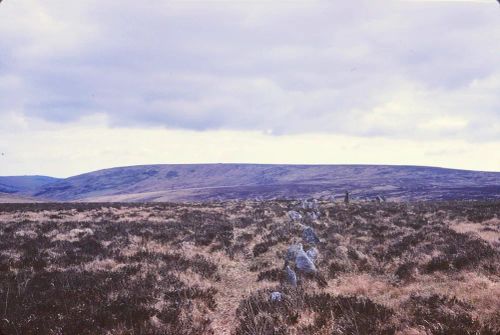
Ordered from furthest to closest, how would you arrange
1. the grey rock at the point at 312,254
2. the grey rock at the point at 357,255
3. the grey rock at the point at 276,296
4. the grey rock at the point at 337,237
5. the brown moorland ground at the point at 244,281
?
the grey rock at the point at 337,237, the grey rock at the point at 312,254, the grey rock at the point at 357,255, the grey rock at the point at 276,296, the brown moorland ground at the point at 244,281

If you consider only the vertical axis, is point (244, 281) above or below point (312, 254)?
below

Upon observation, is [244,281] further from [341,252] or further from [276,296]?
[341,252]

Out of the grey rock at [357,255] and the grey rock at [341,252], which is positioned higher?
the grey rock at [357,255]

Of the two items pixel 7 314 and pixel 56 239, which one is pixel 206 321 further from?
pixel 56 239

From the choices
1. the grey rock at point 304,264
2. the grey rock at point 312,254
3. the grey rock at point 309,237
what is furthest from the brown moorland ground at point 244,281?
the grey rock at point 304,264

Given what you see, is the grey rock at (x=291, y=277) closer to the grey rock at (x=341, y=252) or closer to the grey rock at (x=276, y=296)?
the grey rock at (x=276, y=296)

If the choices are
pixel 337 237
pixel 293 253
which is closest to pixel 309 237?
pixel 337 237

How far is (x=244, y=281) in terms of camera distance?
1216cm

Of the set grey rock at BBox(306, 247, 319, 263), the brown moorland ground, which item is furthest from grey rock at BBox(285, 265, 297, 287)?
grey rock at BBox(306, 247, 319, 263)

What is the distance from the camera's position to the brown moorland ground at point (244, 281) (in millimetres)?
7348

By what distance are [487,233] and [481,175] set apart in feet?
536

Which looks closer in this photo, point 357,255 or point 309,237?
point 357,255

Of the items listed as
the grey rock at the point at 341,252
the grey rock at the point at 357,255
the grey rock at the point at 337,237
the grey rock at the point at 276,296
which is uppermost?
the grey rock at the point at 276,296

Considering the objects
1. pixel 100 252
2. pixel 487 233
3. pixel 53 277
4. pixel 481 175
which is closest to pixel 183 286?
pixel 53 277
